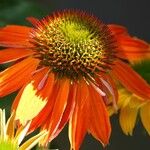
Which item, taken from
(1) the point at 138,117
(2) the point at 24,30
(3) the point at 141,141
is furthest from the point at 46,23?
(3) the point at 141,141

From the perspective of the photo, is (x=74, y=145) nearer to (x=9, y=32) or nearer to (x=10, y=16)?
(x=9, y=32)

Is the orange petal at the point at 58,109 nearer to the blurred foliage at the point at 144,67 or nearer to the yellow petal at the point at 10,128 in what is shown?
the yellow petal at the point at 10,128

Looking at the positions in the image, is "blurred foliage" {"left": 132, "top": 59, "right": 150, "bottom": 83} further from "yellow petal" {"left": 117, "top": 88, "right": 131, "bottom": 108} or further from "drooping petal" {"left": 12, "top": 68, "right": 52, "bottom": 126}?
"drooping petal" {"left": 12, "top": 68, "right": 52, "bottom": 126}

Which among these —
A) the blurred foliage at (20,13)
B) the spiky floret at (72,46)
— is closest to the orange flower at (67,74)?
the spiky floret at (72,46)

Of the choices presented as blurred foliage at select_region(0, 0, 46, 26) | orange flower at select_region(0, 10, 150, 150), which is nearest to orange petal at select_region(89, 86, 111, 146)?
orange flower at select_region(0, 10, 150, 150)

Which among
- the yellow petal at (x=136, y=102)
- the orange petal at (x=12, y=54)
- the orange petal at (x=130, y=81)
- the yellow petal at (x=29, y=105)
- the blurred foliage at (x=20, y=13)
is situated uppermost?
the blurred foliage at (x=20, y=13)

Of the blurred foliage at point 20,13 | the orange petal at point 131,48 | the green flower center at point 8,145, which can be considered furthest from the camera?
the blurred foliage at point 20,13
